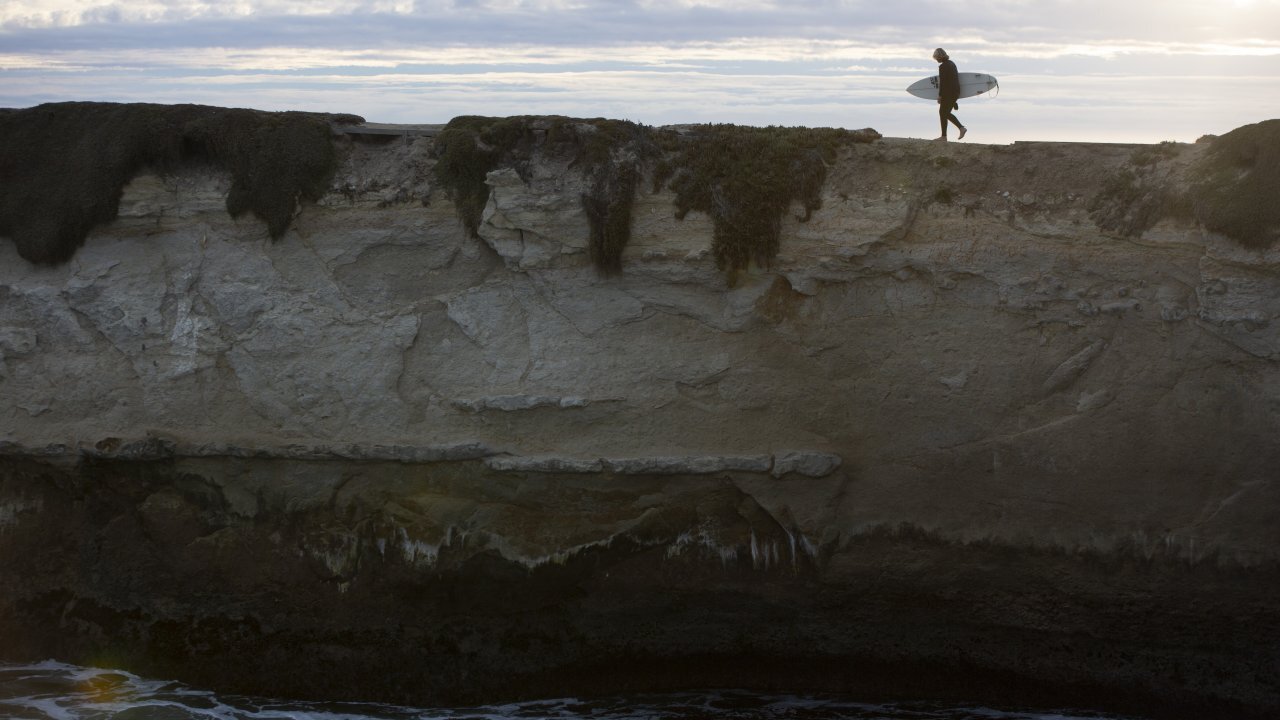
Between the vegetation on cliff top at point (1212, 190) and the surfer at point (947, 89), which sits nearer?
the vegetation on cliff top at point (1212, 190)

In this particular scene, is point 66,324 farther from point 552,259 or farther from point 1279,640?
point 1279,640

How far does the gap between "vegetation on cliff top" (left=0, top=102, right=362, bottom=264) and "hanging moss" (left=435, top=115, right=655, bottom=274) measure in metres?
1.04

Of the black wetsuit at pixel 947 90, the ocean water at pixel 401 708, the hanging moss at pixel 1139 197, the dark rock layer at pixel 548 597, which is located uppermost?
the black wetsuit at pixel 947 90

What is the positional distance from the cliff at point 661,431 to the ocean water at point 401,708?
162 mm

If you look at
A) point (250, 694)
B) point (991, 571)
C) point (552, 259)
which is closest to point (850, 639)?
point (991, 571)

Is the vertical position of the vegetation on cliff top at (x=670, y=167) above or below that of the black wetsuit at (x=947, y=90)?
below

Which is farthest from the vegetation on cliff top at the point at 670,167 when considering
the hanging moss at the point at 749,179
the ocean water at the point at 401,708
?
the ocean water at the point at 401,708

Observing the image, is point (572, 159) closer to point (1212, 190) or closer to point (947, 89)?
point (947, 89)

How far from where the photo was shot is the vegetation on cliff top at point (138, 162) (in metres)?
8.88

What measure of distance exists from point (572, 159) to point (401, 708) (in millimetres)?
4170

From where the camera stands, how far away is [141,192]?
895 centimetres

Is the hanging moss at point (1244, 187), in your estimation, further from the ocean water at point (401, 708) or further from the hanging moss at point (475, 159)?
the hanging moss at point (475, 159)

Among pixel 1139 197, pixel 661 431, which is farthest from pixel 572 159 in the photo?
pixel 1139 197

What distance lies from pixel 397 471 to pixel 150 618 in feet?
6.99
